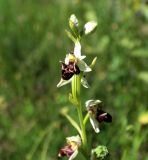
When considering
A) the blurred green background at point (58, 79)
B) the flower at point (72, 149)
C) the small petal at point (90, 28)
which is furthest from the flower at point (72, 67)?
the blurred green background at point (58, 79)

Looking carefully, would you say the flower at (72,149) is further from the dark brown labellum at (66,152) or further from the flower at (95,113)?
the flower at (95,113)

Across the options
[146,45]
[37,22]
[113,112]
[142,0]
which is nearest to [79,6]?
[37,22]

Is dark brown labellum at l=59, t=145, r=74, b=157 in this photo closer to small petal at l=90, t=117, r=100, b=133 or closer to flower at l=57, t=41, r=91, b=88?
small petal at l=90, t=117, r=100, b=133

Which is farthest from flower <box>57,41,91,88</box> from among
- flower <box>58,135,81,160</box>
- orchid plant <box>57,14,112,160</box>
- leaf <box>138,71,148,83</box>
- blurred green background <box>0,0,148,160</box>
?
leaf <box>138,71,148,83</box>

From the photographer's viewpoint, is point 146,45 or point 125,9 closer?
point 146,45

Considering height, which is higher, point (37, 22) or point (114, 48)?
point (37, 22)

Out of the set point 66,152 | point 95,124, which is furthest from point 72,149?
point 95,124

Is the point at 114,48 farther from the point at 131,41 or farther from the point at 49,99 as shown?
the point at 49,99

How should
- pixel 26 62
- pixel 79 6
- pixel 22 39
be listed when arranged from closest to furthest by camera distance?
1. pixel 26 62
2. pixel 22 39
3. pixel 79 6
